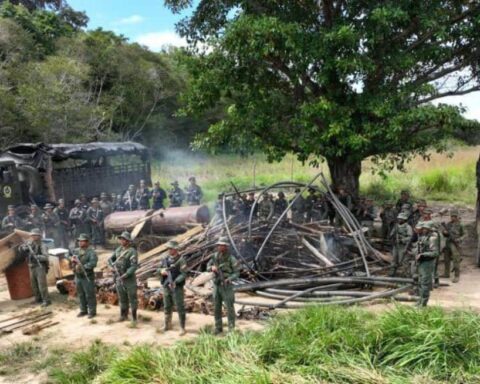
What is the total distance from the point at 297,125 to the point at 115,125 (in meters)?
24.8

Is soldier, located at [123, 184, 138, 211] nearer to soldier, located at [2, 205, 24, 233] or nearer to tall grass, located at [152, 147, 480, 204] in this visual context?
soldier, located at [2, 205, 24, 233]

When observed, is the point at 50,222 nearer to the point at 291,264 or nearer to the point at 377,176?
the point at 291,264

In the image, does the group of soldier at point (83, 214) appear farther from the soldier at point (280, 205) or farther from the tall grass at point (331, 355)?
the tall grass at point (331, 355)

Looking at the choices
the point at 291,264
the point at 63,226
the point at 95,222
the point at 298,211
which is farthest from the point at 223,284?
the point at 63,226

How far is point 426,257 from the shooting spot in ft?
31.1

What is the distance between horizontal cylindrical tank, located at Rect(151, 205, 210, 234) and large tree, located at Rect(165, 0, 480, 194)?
1922 mm

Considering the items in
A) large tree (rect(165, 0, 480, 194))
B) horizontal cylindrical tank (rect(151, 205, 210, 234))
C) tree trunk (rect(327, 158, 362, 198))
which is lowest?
horizontal cylindrical tank (rect(151, 205, 210, 234))

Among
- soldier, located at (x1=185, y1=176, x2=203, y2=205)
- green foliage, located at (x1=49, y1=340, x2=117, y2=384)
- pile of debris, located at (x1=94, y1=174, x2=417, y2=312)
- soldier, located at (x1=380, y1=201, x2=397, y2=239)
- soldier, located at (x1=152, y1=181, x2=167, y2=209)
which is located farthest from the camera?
soldier, located at (x1=152, y1=181, x2=167, y2=209)

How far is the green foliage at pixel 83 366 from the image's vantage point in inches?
274

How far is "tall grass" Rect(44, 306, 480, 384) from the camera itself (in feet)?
18.9

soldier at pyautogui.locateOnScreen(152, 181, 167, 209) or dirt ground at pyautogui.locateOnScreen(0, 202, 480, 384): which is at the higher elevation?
soldier at pyautogui.locateOnScreen(152, 181, 167, 209)

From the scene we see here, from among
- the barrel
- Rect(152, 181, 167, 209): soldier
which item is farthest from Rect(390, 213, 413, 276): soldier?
Rect(152, 181, 167, 209): soldier

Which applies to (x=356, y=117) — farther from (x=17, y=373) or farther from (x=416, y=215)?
(x=17, y=373)

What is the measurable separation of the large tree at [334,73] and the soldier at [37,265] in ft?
19.7
